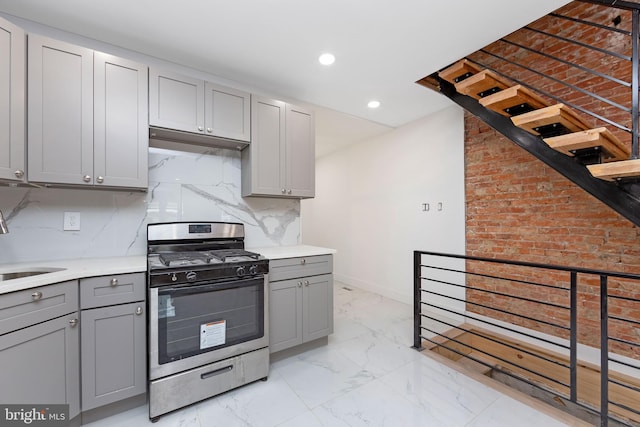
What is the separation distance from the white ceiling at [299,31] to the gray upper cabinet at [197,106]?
0.99 feet

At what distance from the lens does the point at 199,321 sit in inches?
70.9

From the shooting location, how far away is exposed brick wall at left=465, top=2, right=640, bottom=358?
7.04 ft

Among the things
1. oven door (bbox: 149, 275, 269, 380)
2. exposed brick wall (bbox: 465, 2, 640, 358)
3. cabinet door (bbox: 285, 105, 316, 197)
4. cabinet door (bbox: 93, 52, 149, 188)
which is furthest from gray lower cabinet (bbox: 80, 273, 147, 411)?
exposed brick wall (bbox: 465, 2, 640, 358)

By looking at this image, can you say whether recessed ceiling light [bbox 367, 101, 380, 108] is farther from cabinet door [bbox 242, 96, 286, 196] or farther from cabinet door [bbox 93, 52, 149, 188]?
cabinet door [bbox 93, 52, 149, 188]

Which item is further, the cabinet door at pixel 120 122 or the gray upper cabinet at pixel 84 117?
the cabinet door at pixel 120 122

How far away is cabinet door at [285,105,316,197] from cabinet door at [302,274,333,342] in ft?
2.99

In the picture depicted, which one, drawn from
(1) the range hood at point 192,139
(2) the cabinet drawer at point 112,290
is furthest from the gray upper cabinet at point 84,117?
(2) the cabinet drawer at point 112,290

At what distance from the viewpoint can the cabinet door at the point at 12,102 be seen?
1514mm

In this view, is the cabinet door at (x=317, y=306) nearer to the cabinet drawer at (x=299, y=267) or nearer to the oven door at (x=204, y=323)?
the cabinet drawer at (x=299, y=267)

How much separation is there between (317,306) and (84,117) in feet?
7.51

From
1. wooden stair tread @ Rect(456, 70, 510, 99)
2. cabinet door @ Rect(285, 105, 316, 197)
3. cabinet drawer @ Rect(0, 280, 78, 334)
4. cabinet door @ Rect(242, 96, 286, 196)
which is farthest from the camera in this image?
cabinet door @ Rect(285, 105, 316, 197)


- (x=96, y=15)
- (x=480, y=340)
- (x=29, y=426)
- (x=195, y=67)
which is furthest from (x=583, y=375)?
(x=96, y=15)

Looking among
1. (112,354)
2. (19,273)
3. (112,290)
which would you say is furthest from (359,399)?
(19,273)

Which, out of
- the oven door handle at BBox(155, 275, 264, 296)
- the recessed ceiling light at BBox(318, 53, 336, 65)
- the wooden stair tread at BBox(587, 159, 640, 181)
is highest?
the recessed ceiling light at BBox(318, 53, 336, 65)
